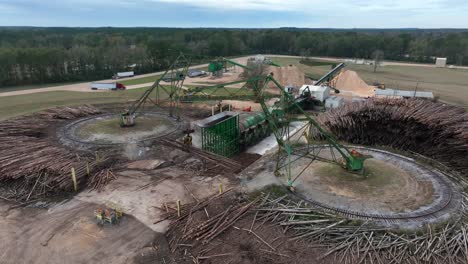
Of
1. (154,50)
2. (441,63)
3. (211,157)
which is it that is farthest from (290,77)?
(441,63)

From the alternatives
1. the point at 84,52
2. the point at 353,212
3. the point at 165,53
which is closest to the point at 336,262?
the point at 353,212

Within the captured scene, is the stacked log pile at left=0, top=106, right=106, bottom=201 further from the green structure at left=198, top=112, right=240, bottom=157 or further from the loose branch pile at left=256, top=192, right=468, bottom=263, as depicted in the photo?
the loose branch pile at left=256, top=192, right=468, bottom=263

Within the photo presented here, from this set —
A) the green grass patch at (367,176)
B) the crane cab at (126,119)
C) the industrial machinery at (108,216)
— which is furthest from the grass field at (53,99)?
the green grass patch at (367,176)

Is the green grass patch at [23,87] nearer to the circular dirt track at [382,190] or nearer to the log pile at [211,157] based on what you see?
the log pile at [211,157]

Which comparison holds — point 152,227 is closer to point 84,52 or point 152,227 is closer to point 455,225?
point 455,225

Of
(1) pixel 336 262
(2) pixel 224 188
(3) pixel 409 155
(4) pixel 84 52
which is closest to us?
(1) pixel 336 262

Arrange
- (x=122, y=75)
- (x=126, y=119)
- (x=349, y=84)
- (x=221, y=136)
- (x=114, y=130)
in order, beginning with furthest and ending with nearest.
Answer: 1. (x=122, y=75)
2. (x=349, y=84)
3. (x=126, y=119)
4. (x=114, y=130)
5. (x=221, y=136)

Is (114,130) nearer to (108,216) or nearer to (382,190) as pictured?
(108,216)
